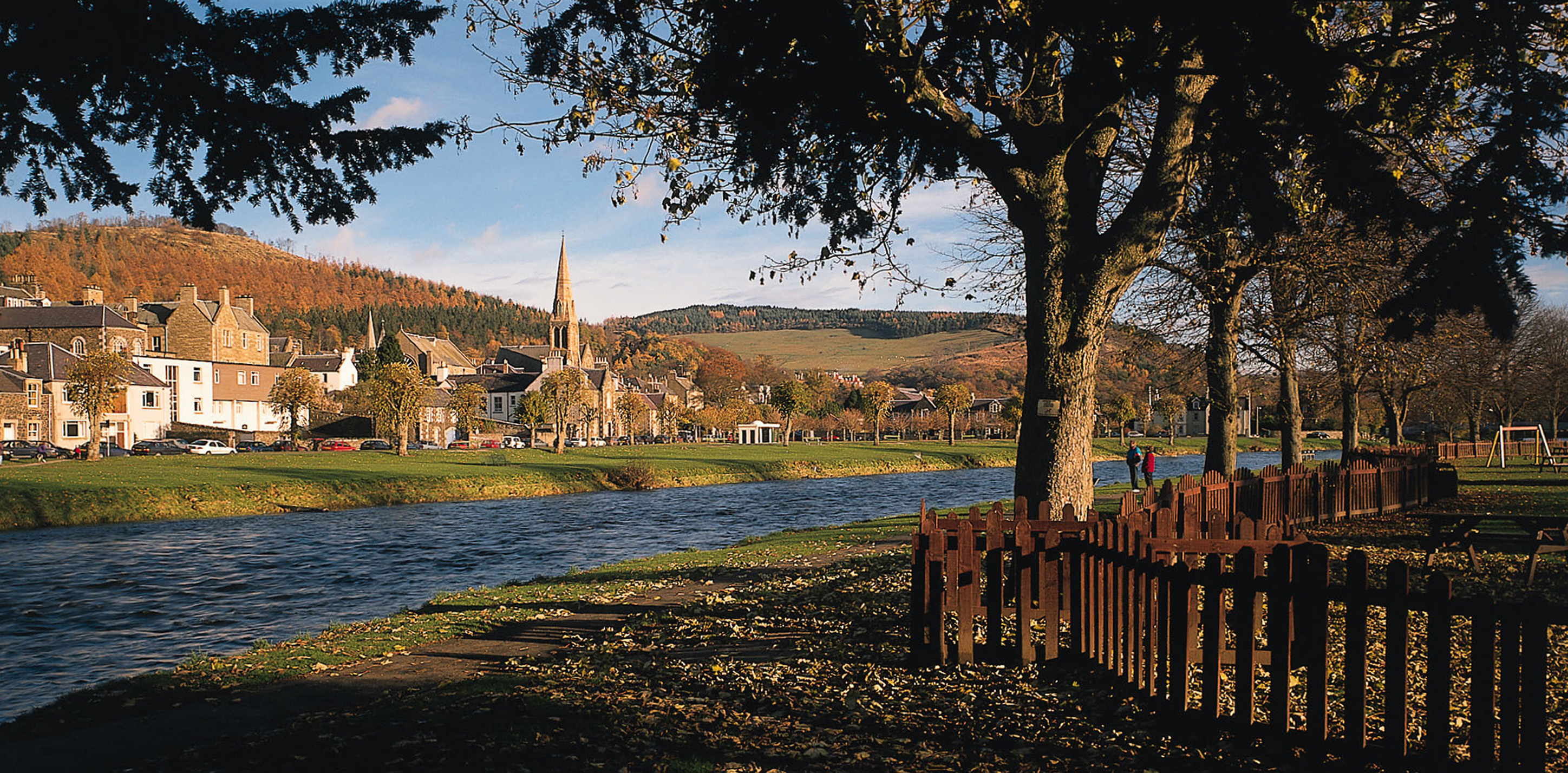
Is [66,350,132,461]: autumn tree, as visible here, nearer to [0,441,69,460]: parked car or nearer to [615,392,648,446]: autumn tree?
[0,441,69,460]: parked car

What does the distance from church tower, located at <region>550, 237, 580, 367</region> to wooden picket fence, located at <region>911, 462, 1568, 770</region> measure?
150600 millimetres

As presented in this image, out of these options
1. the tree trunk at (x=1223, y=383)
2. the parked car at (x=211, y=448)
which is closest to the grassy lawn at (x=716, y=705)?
the tree trunk at (x=1223, y=383)

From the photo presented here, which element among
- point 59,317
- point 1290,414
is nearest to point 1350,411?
point 1290,414

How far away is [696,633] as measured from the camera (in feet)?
34.5

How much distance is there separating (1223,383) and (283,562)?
21495mm

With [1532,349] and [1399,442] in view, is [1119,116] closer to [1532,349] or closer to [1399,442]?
[1399,442]

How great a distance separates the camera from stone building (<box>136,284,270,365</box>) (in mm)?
85188

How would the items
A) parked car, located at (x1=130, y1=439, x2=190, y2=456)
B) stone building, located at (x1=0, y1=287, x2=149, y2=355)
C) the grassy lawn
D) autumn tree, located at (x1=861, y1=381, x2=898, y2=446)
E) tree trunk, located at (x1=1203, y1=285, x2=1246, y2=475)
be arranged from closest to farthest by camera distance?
the grassy lawn
tree trunk, located at (x1=1203, y1=285, x2=1246, y2=475)
parked car, located at (x1=130, y1=439, x2=190, y2=456)
stone building, located at (x1=0, y1=287, x2=149, y2=355)
autumn tree, located at (x1=861, y1=381, x2=898, y2=446)

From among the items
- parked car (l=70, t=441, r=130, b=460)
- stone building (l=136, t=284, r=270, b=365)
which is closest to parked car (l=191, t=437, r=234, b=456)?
parked car (l=70, t=441, r=130, b=460)

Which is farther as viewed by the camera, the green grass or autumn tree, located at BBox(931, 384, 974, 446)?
autumn tree, located at BBox(931, 384, 974, 446)

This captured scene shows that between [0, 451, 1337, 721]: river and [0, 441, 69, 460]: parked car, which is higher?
[0, 441, 69, 460]: parked car

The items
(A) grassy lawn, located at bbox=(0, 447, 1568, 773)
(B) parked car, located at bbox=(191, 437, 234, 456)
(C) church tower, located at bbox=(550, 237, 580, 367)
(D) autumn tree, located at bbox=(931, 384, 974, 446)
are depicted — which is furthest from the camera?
(C) church tower, located at bbox=(550, 237, 580, 367)

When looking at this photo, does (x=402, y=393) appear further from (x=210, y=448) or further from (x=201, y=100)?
(x=201, y=100)

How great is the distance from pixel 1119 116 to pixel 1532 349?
1843 inches
